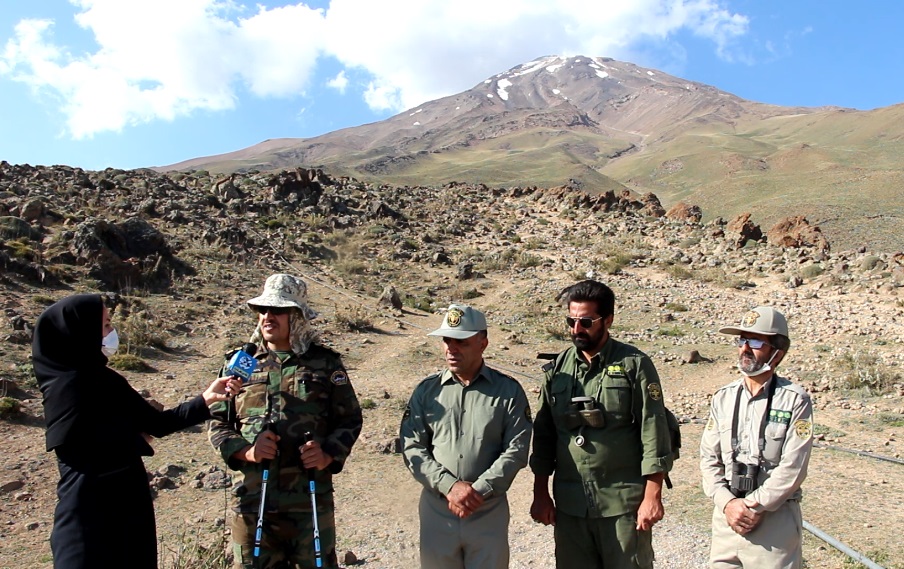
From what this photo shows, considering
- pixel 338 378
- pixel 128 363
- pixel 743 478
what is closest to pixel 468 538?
pixel 338 378

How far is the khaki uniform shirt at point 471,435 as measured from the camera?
282 centimetres

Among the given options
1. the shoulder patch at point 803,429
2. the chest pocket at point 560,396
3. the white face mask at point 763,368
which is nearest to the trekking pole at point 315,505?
the chest pocket at point 560,396

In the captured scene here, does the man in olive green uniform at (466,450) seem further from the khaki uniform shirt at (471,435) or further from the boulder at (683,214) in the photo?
the boulder at (683,214)

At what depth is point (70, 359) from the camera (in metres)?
2.48

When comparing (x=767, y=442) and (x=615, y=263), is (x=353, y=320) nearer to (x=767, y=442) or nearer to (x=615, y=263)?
(x=615, y=263)

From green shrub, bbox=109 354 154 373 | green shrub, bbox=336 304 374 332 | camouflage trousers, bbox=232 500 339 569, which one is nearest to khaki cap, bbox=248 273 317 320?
camouflage trousers, bbox=232 500 339 569

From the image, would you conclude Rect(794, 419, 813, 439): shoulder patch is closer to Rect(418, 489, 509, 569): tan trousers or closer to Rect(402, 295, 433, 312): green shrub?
Rect(418, 489, 509, 569): tan trousers

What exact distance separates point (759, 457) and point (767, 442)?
78mm

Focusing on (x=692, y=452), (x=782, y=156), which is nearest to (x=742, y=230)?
(x=692, y=452)

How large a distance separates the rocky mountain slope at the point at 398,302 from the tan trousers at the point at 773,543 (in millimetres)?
1891

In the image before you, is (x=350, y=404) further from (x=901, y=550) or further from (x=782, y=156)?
(x=782, y=156)

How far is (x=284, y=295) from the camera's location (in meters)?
2.98

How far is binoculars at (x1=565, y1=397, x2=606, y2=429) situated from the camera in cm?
288

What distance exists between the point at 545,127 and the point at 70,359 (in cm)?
13984
